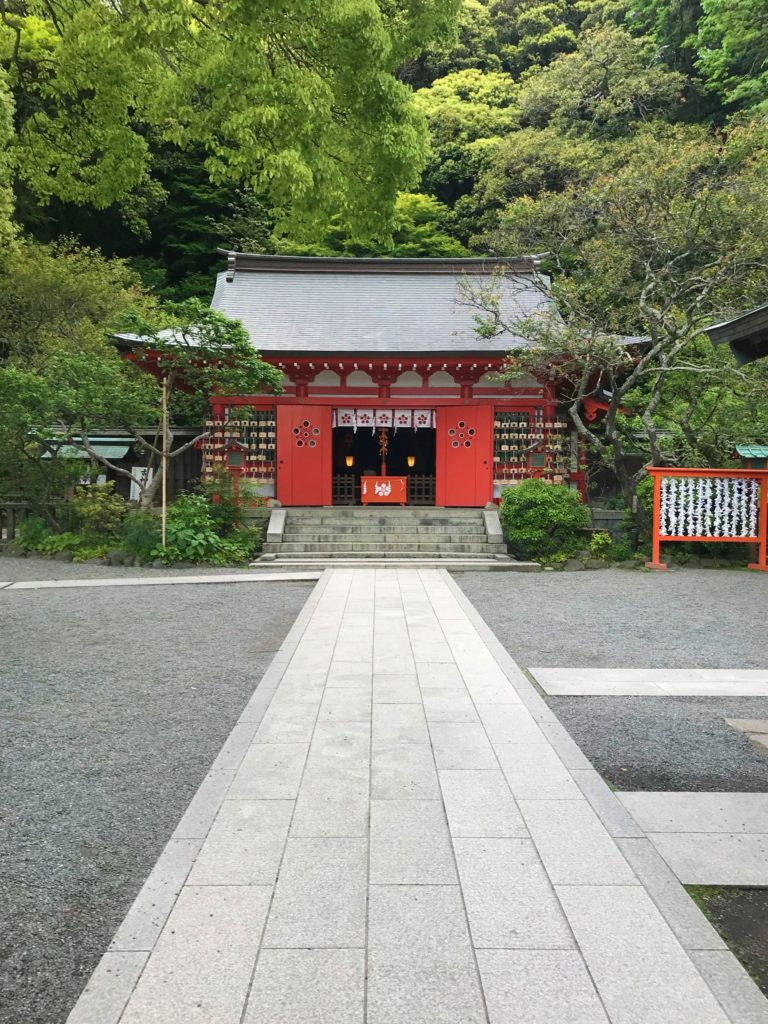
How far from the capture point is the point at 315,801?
2.85m

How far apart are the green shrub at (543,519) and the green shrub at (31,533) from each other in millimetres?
8564

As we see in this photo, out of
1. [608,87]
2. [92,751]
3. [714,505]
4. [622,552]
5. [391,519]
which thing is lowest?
[92,751]

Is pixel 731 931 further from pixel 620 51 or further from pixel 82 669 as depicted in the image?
pixel 620 51

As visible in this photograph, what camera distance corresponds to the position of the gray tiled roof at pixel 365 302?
1432 centimetres

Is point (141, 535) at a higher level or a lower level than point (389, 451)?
lower

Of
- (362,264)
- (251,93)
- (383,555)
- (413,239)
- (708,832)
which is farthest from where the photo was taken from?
(413,239)

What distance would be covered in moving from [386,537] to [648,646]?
6.82 metres

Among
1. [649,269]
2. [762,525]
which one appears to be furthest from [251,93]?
[762,525]

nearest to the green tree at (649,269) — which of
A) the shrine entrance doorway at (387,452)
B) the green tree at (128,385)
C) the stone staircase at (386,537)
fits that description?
the stone staircase at (386,537)

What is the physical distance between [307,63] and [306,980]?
5.70m

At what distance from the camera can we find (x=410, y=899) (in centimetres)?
214

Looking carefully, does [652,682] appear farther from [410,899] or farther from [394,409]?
[394,409]

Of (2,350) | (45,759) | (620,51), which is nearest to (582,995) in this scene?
(45,759)

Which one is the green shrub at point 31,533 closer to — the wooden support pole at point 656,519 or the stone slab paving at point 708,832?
the wooden support pole at point 656,519
